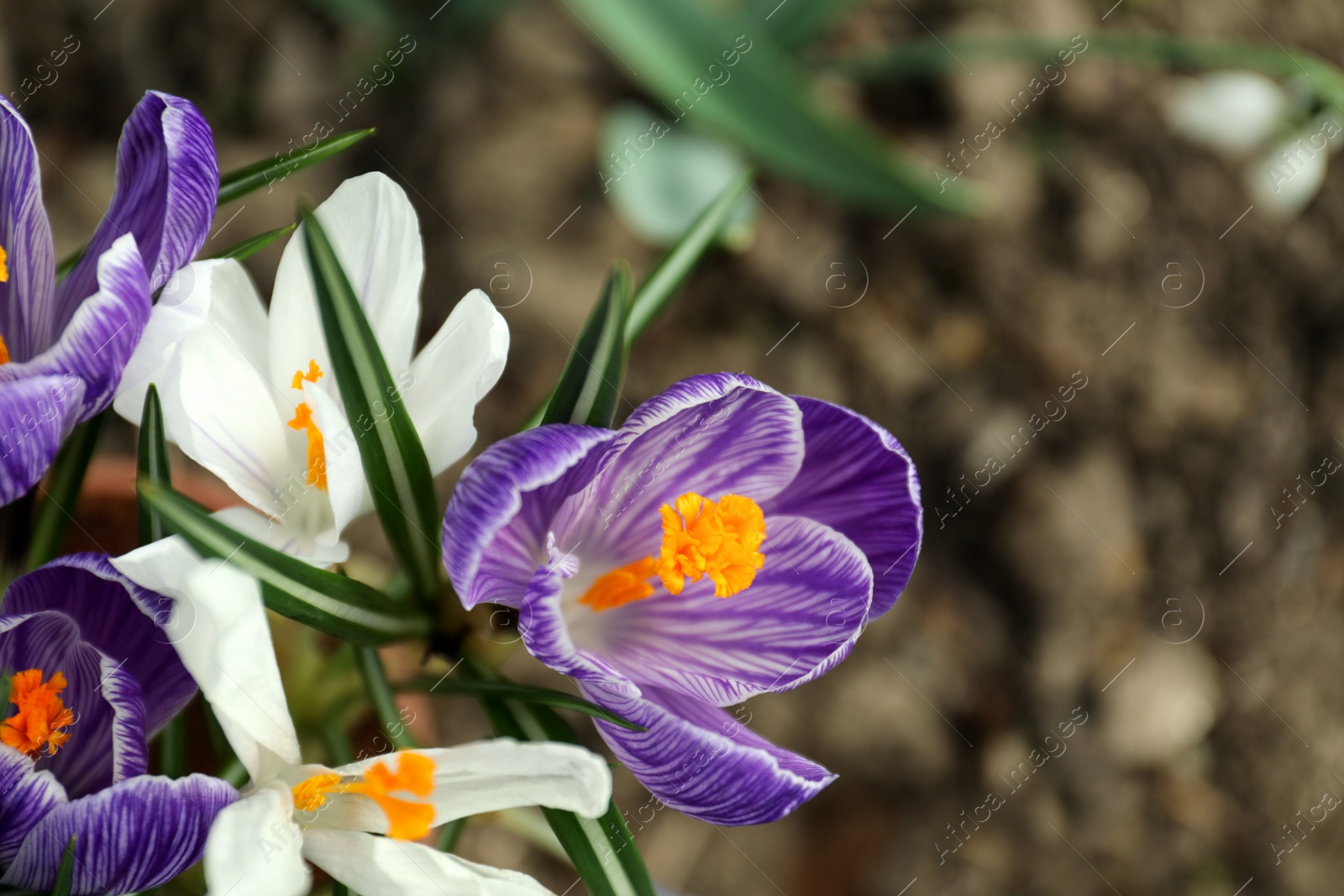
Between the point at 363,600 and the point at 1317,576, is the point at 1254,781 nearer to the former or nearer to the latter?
the point at 1317,576

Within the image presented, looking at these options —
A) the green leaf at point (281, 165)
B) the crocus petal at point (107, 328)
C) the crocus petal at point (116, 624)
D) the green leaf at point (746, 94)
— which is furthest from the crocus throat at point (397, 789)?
the green leaf at point (746, 94)

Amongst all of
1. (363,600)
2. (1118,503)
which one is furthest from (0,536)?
(1118,503)

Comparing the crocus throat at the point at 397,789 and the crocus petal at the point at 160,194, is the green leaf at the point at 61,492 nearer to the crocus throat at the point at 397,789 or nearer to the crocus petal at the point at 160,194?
the crocus petal at the point at 160,194

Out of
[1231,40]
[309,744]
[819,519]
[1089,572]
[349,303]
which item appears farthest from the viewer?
[1231,40]

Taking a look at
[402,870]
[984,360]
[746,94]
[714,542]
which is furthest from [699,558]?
[984,360]

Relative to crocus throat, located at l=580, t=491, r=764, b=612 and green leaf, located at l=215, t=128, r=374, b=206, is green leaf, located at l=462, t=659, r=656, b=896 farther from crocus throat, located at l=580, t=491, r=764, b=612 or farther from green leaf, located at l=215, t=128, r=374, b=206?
green leaf, located at l=215, t=128, r=374, b=206

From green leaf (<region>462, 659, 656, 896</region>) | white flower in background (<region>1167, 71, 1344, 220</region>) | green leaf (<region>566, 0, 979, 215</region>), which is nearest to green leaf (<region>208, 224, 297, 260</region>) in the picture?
green leaf (<region>462, 659, 656, 896</region>)

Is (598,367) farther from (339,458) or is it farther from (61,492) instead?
(61,492)
